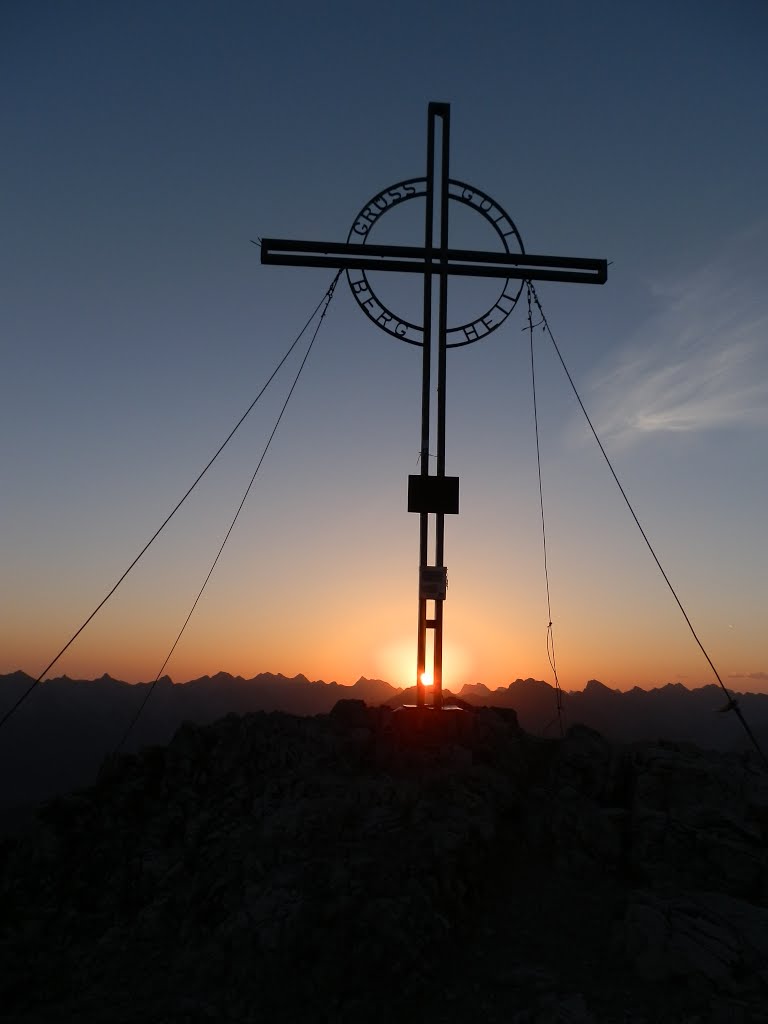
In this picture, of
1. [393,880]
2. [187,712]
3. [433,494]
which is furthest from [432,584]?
[187,712]

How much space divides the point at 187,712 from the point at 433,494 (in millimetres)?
132576

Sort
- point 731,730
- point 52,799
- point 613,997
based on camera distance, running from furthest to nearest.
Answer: point 731,730 → point 52,799 → point 613,997

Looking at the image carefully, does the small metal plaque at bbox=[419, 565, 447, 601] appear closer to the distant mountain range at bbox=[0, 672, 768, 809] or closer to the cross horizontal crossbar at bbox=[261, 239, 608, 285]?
the cross horizontal crossbar at bbox=[261, 239, 608, 285]

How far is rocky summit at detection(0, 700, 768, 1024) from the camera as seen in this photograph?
10.6 meters

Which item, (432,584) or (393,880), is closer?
(393,880)

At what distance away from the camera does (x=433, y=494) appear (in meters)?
15.6

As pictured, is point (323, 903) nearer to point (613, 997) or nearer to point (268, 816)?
Answer: point (268, 816)

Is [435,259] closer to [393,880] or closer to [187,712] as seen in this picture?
[393,880]

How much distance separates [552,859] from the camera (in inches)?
547

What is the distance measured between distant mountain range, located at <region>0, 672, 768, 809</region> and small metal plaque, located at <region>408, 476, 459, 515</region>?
257 ft

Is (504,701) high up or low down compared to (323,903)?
up

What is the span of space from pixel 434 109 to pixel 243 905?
694 inches

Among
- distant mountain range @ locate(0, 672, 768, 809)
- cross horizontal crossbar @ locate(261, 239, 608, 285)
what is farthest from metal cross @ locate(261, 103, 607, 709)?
distant mountain range @ locate(0, 672, 768, 809)

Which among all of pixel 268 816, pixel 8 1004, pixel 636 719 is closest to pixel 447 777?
pixel 268 816
